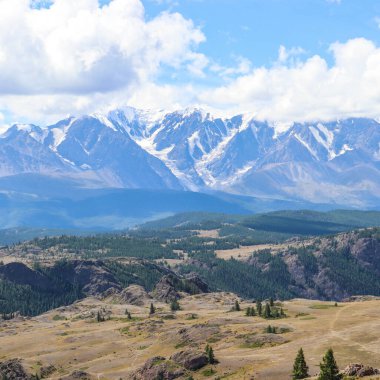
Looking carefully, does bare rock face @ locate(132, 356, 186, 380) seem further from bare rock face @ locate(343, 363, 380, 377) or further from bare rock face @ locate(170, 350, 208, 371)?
bare rock face @ locate(343, 363, 380, 377)

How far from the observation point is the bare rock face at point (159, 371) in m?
148

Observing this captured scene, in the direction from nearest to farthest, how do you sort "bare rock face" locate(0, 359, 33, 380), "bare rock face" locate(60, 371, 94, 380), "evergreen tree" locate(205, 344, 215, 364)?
"evergreen tree" locate(205, 344, 215, 364) < "bare rock face" locate(60, 371, 94, 380) < "bare rock face" locate(0, 359, 33, 380)

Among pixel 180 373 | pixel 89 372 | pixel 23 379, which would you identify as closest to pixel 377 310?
pixel 180 373

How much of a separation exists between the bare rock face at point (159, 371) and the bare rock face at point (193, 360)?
180 cm

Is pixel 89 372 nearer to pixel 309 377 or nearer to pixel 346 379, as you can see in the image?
pixel 309 377

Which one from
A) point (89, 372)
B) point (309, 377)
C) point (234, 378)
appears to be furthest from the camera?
point (89, 372)

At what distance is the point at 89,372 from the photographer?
169750mm

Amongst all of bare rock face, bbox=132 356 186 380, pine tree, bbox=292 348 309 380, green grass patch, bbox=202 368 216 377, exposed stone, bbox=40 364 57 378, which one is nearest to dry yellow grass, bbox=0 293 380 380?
green grass patch, bbox=202 368 216 377

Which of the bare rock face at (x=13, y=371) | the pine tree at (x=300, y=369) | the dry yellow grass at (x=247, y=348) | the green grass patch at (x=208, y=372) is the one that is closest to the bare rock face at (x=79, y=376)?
the dry yellow grass at (x=247, y=348)

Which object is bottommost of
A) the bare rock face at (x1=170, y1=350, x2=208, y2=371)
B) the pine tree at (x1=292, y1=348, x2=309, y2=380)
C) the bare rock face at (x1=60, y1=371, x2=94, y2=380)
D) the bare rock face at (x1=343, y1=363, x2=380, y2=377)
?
the bare rock face at (x1=60, y1=371, x2=94, y2=380)

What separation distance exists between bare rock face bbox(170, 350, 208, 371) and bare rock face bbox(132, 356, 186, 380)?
1802 millimetres

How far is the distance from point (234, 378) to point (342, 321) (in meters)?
53.2

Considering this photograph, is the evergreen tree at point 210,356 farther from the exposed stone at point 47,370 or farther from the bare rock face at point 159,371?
the exposed stone at point 47,370

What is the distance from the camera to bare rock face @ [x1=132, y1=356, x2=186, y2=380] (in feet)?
485
